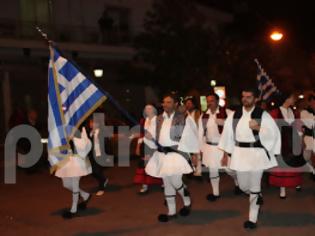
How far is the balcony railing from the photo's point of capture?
2262cm

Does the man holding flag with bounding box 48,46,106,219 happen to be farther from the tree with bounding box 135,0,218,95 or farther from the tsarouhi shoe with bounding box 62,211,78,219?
the tree with bounding box 135,0,218,95

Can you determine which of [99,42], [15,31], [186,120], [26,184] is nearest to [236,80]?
[99,42]

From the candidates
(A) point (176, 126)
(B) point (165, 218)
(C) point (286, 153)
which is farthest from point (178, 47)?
(B) point (165, 218)

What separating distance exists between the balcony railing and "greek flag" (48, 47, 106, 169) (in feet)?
51.2

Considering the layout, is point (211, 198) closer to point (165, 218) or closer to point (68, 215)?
point (165, 218)

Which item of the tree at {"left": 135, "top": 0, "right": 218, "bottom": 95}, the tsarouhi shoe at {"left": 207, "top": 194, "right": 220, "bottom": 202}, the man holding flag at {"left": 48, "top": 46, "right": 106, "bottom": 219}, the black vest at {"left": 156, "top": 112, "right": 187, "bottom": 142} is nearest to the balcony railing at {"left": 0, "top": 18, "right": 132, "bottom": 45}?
the tree at {"left": 135, "top": 0, "right": 218, "bottom": 95}

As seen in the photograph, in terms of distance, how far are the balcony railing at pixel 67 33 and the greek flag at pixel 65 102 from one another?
51.2ft

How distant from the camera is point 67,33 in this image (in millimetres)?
24375

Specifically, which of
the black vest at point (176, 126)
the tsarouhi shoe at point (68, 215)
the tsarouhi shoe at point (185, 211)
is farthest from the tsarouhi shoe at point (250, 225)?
the tsarouhi shoe at point (68, 215)

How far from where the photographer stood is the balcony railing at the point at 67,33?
74.2 feet

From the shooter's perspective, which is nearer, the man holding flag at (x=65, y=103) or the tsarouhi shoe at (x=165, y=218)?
the man holding flag at (x=65, y=103)

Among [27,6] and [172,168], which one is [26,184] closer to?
[172,168]
